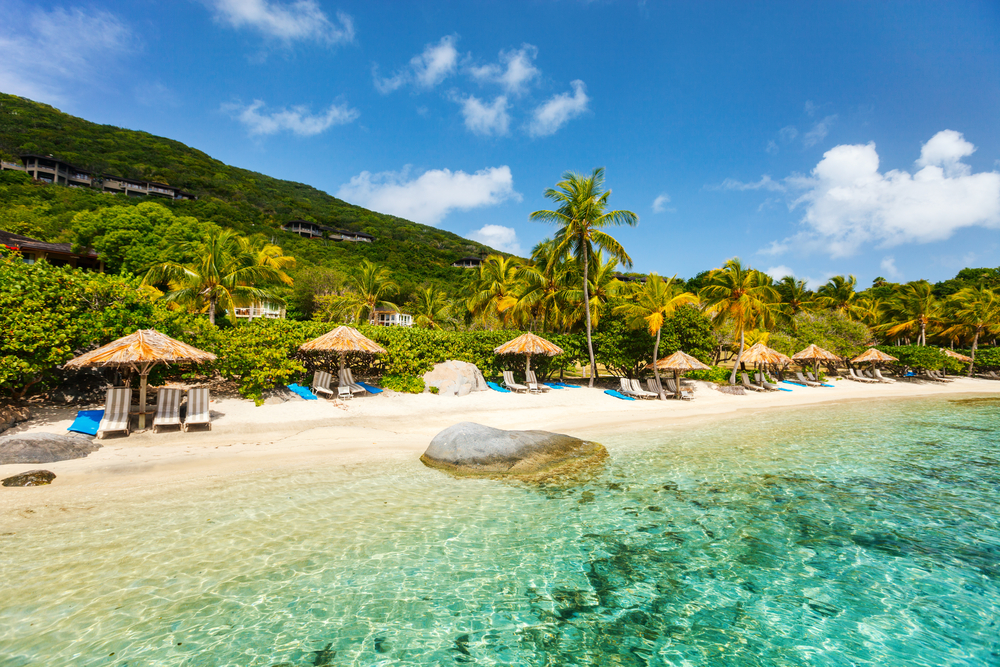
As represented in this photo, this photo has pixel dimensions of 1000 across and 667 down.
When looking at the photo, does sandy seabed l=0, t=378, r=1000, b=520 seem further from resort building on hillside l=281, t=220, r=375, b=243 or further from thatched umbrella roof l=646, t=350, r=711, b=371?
resort building on hillside l=281, t=220, r=375, b=243

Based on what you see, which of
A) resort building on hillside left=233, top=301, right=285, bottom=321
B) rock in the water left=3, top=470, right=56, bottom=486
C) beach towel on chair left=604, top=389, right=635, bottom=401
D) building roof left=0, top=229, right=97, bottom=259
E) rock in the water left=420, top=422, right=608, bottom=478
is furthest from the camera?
building roof left=0, top=229, right=97, bottom=259

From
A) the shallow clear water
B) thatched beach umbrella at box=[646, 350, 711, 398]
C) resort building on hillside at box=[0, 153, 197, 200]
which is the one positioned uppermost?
resort building on hillside at box=[0, 153, 197, 200]

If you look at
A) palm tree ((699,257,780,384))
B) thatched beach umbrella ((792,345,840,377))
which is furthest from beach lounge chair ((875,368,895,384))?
palm tree ((699,257,780,384))

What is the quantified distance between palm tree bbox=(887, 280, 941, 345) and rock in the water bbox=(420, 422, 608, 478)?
39.8 meters

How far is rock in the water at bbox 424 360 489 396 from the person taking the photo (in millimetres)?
16062

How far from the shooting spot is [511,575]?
517 centimetres

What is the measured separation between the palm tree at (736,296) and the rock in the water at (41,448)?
25207 millimetres

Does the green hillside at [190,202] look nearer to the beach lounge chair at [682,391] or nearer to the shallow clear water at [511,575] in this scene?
the beach lounge chair at [682,391]

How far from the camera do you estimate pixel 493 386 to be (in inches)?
698

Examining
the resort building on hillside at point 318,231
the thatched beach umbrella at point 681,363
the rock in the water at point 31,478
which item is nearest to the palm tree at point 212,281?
the rock in the water at point 31,478

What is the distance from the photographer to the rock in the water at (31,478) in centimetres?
701

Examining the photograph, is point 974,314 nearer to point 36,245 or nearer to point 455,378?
point 455,378

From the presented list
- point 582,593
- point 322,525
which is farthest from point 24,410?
point 582,593

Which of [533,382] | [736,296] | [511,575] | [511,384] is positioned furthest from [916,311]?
[511,575]
